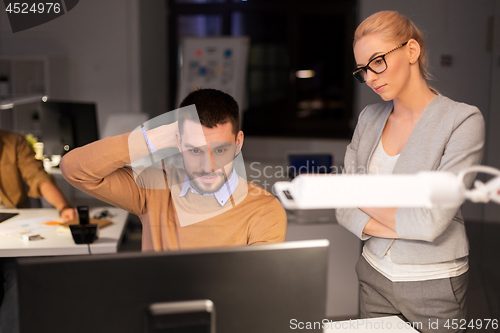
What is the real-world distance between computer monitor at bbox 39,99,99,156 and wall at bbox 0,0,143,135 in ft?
9.33

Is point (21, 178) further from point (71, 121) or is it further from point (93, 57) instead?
point (93, 57)

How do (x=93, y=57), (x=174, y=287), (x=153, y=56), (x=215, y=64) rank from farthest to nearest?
(x=153, y=56)
(x=93, y=57)
(x=215, y=64)
(x=174, y=287)

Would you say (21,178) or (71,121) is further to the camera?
(71,121)

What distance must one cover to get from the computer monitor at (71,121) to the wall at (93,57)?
284 centimetres

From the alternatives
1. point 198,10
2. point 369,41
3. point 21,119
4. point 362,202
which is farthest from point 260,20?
point 362,202

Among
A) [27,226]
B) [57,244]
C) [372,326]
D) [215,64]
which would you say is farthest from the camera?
[215,64]

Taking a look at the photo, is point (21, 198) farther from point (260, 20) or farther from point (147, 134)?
point (260, 20)

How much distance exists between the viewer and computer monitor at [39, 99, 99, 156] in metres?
2.54

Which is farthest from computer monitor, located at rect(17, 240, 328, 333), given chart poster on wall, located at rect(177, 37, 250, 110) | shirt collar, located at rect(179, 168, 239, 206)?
chart poster on wall, located at rect(177, 37, 250, 110)

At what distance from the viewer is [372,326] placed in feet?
3.92

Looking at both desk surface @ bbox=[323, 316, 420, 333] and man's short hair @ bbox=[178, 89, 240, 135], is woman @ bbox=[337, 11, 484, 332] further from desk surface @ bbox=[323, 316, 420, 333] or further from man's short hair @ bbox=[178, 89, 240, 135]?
man's short hair @ bbox=[178, 89, 240, 135]

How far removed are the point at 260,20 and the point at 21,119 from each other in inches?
128

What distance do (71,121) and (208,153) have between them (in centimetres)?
160

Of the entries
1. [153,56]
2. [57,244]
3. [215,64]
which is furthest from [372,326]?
[153,56]
